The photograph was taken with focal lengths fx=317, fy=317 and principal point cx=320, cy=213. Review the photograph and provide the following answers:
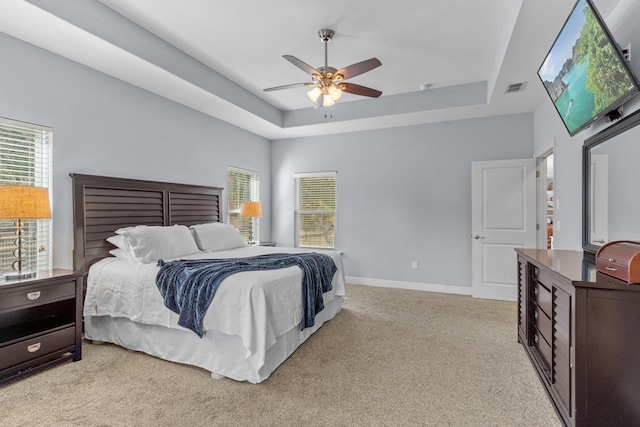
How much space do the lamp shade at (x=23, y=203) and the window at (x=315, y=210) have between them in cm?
395

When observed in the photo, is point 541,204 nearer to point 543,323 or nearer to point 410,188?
point 410,188

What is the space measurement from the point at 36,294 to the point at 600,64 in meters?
4.09

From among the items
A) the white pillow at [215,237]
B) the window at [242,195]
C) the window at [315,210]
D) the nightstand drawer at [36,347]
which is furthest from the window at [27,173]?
the window at [315,210]

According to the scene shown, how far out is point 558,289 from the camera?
1799mm

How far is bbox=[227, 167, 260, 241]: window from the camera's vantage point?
516 centimetres

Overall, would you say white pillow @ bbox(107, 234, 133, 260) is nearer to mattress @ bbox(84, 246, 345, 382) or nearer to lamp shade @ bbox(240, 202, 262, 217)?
Answer: mattress @ bbox(84, 246, 345, 382)

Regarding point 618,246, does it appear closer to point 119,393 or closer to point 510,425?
point 510,425

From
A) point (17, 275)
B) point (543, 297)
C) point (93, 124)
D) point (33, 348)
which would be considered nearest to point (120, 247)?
point (17, 275)

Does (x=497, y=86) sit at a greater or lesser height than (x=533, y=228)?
greater

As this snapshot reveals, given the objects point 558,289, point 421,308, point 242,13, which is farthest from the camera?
point 421,308

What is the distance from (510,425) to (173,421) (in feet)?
6.49

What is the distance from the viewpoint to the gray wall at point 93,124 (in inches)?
107

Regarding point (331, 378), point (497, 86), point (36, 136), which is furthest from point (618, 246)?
point (36, 136)

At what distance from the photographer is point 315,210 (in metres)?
5.88
